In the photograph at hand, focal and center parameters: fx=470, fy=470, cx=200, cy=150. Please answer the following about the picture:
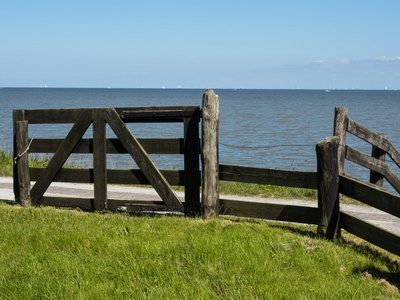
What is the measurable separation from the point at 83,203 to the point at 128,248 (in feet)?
10.6

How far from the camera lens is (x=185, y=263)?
5770 mm

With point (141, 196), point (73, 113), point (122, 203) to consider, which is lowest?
point (141, 196)

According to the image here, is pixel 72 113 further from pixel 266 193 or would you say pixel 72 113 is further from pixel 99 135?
pixel 266 193

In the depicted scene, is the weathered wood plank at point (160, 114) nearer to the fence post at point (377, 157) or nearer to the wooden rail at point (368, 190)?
the wooden rail at point (368, 190)

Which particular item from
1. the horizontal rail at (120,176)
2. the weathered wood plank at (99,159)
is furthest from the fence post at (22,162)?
the weathered wood plank at (99,159)

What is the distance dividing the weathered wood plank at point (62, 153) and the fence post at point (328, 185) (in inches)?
174

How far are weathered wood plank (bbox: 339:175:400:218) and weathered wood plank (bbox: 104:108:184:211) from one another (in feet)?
9.80

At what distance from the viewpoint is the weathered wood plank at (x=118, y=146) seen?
846 centimetres

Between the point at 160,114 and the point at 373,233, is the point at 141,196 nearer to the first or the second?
the point at 160,114

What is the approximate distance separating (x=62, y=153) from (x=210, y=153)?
3.07 metres

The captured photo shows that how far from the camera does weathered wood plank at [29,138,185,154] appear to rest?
846cm

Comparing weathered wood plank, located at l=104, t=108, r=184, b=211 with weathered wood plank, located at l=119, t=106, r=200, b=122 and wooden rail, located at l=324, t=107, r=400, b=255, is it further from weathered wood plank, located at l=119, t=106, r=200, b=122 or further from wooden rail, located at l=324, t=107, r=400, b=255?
wooden rail, located at l=324, t=107, r=400, b=255

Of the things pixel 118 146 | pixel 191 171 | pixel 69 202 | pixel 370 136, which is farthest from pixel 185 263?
pixel 370 136

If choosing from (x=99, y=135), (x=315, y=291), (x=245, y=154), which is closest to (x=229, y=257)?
(x=315, y=291)
